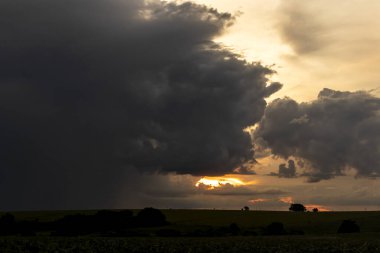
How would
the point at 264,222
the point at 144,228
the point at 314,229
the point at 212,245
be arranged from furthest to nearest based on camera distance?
the point at 264,222 → the point at 144,228 → the point at 314,229 → the point at 212,245

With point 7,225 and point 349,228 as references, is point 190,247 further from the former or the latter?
point 7,225

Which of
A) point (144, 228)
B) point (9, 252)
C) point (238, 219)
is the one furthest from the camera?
point (238, 219)

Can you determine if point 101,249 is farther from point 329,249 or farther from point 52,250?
point 329,249

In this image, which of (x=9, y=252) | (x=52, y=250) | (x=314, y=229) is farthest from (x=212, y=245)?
(x=314, y=229)

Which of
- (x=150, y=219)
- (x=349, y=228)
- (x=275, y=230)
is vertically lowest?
(x=275, y=230)

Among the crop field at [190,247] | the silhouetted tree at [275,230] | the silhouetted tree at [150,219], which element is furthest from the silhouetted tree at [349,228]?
the silhouetted tree at [150,219]

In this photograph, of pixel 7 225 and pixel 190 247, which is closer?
pixel 190 247

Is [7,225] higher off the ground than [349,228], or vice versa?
[7,225]

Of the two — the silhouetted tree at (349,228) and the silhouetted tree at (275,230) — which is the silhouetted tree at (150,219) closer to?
the silhouetted tree at (275,230)

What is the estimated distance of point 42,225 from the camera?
14150 centimetres

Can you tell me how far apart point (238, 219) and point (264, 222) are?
1308cm

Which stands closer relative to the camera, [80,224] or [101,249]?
[101,249]

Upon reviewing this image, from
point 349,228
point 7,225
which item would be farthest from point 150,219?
point 349,228

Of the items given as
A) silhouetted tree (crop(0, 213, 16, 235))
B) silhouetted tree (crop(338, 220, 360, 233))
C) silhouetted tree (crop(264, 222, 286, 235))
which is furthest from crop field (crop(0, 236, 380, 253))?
silhouetted tree (crop(0, 213, 16, 235))
